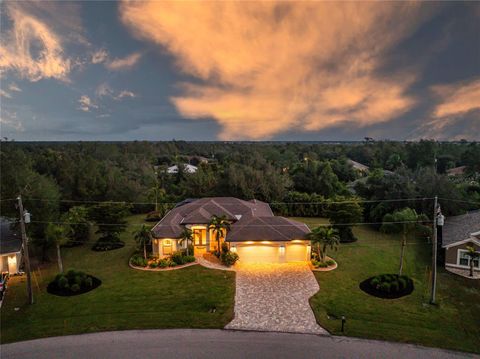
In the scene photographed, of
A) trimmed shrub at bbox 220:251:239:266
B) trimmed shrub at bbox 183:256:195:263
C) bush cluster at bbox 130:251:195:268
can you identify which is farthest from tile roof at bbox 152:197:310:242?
trimmed shrub at bbox 183:256:195:263

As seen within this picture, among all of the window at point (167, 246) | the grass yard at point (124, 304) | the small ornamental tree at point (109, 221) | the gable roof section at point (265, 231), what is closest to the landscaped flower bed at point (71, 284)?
the grass yard at point (124, 304)

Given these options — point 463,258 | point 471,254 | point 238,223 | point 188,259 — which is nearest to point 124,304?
point 188,259

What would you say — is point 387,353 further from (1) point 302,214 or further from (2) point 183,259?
(1) point 302,214

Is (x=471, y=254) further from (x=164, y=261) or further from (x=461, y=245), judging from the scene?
(x=164, y=261)

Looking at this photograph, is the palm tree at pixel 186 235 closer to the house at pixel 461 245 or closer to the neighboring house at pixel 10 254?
the neighboring house at pixel 10 254

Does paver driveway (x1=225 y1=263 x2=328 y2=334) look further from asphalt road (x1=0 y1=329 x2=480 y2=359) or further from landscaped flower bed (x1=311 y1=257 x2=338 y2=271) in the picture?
asphalt road (x1=0 y1=329 x2=480 y2=359)
